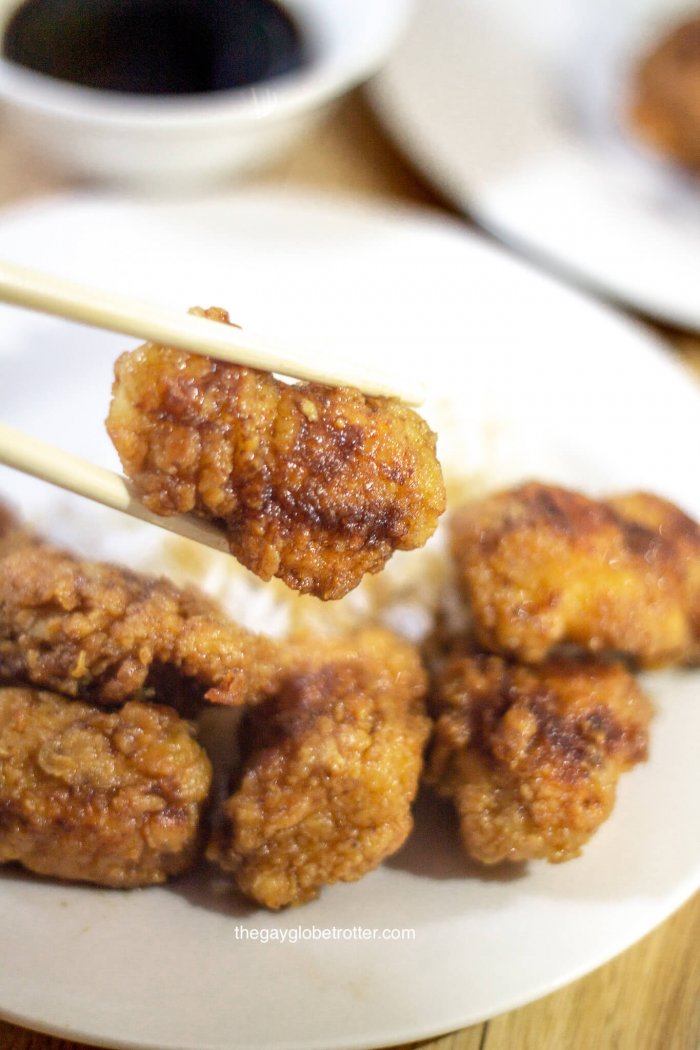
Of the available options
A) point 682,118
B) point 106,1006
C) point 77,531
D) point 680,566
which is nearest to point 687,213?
point 682,118

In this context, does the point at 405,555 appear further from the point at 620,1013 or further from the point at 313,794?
the point at 620,1013

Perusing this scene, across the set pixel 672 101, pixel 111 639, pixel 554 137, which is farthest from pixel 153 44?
pixel 111 639

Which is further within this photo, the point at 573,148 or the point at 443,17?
the point at 443,17

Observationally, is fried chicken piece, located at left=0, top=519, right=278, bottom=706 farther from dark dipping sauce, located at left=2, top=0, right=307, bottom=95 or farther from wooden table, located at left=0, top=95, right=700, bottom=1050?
dark dipping sauce, located at left=2, top=0, right=307, bottom=95

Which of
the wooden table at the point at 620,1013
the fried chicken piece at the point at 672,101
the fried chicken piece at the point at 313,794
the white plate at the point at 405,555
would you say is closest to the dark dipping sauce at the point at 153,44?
the white plate at the point at 405,555

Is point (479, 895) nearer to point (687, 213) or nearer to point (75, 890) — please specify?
point (75, 890)

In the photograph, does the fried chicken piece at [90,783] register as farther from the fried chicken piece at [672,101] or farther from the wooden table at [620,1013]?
the fried chicken piece at [672,101]

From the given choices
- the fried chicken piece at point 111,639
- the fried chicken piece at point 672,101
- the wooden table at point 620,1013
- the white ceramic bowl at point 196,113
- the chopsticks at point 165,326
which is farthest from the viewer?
the fried chicken piece at point 672,101
